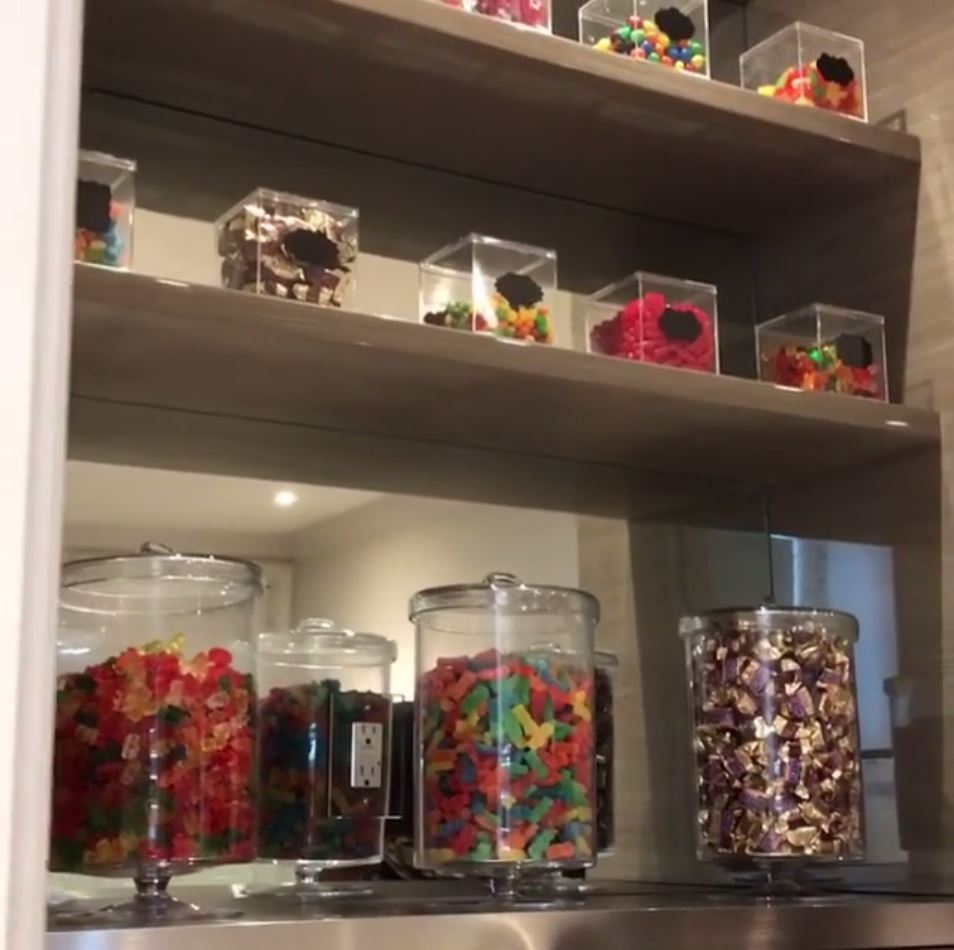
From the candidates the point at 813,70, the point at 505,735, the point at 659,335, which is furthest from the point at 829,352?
the point at 505,735

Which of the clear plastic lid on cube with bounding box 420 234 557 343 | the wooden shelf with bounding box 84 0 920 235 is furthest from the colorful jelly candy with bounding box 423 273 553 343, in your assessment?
the wooden shelf with bounding box 84 0 920 235

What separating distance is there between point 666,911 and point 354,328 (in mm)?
553

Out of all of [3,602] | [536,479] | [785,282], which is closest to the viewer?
[3,602]

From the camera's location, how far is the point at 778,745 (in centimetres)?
141

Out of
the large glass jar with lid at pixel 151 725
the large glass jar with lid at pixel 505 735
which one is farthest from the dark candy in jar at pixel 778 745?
the large glass jar with lid at pixel 151 725

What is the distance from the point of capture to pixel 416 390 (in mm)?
1396

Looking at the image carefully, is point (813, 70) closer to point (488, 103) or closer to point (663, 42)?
point (663, 42)

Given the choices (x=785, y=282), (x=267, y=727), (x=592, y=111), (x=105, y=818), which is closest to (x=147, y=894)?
(x=105, y=818)

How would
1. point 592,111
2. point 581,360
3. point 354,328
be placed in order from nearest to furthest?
point 354,328
point 581,360
point 592,111

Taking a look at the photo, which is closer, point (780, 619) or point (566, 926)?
point (566, 926)

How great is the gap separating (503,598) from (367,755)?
194 millimetres

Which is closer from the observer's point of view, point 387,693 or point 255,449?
point 387,693

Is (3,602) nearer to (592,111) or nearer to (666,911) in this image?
(666,911)

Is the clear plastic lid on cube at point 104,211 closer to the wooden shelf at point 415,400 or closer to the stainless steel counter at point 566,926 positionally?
the wooden shelf at point 415,400
